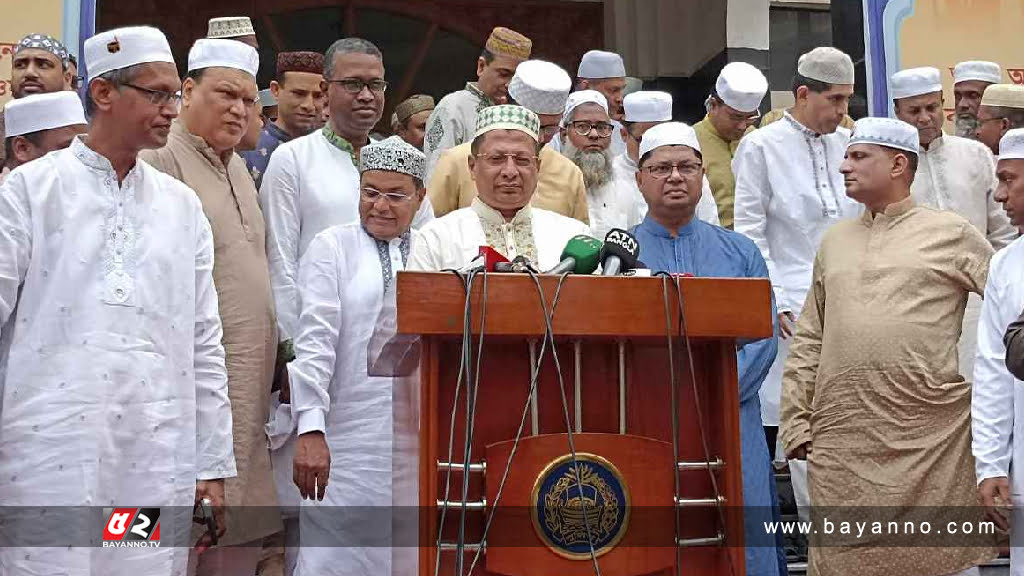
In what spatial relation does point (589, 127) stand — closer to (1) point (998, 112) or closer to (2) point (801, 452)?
(2) point (801, 452)

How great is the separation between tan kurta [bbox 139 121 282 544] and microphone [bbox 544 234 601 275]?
2.05 meters

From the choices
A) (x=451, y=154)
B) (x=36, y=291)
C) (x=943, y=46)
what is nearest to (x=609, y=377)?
(x=36, y=291)

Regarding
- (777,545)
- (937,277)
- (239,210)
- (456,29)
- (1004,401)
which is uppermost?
(456,29)

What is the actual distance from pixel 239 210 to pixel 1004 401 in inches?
114

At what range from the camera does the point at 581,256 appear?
3.15 meters

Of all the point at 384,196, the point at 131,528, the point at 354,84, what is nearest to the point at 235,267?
the point at 384,196

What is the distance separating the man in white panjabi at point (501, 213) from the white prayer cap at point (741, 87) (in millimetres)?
3276

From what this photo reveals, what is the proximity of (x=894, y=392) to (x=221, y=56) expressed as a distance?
291 centimetres

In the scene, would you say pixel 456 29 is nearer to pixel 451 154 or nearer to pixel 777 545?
pixel 451 154

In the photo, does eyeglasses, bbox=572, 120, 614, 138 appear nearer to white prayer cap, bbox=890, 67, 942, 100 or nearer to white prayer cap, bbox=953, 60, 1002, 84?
white prayer cap, bbox=890, 67, 942, 100

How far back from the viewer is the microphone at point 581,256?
3.14 m

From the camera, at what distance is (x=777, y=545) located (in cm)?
505

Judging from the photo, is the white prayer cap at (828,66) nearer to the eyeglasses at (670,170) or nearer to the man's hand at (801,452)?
the eyeglasses at (670,170)

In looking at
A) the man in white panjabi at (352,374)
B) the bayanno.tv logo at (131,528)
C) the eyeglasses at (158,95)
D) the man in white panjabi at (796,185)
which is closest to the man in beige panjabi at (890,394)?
the man in white panjabi at (796,185)
